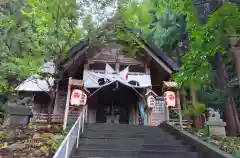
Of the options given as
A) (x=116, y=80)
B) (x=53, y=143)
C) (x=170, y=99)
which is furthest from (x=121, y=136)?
(x=116, y=80)

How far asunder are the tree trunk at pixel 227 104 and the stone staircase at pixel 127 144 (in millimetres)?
4386

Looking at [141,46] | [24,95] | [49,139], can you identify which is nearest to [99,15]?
[141,46]

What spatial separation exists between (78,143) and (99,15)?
→ 5.34m

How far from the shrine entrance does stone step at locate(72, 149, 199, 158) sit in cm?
686

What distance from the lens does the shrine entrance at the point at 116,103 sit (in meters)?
13.0

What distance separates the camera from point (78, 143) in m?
6.43

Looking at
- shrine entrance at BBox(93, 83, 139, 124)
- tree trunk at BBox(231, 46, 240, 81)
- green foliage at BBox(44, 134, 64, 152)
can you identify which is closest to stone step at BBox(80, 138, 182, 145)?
green foliage at BBox(44, 134, 64, 152)

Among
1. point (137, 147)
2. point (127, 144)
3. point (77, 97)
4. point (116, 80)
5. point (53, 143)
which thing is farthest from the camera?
point (116, 80)

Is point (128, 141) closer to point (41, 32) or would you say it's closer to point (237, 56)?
point (237, 56)

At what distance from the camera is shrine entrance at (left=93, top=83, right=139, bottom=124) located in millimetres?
12961

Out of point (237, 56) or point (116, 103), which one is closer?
point (237, 56)

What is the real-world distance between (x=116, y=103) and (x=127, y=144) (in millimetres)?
6738

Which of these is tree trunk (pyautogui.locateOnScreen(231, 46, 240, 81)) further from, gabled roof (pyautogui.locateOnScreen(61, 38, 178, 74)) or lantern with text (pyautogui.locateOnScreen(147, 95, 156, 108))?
gabled roof (pyautogui.locateOnScreen(61, 38, 178, 74))

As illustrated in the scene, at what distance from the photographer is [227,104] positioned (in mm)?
11312
